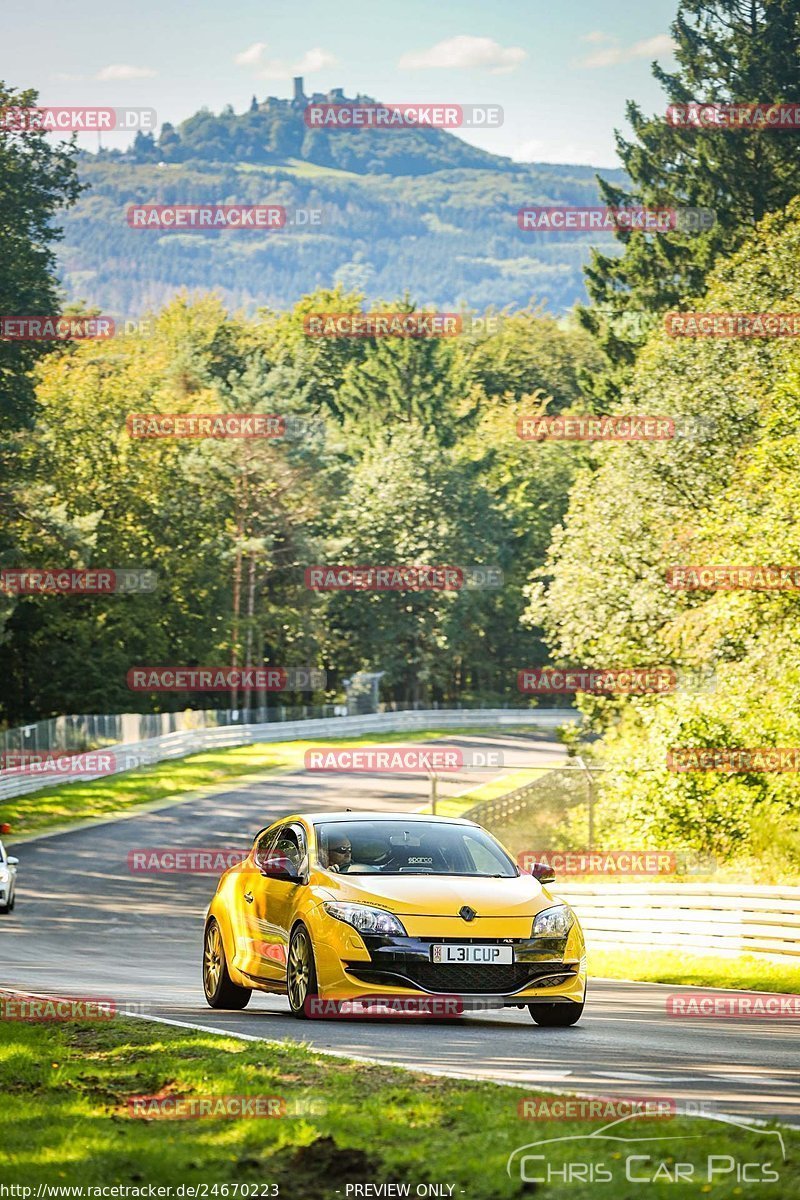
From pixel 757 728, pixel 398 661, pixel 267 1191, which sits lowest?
pixel 398 661

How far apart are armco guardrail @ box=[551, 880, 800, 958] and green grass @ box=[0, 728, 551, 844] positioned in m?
21.0

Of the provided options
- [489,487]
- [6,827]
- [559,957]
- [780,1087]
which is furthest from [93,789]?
[489,487]

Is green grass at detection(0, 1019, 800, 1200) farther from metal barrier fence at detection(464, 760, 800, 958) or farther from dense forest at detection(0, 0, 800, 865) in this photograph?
dense forest at detection(0, 0, 800, 865)

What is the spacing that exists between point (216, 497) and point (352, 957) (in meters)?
71.4

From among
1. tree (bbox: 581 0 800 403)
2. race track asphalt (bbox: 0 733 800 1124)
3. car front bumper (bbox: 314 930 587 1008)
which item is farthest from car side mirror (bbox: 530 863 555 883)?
tree (bbox: 581 0 800 403)

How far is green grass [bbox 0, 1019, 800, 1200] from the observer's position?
6539 millimetres

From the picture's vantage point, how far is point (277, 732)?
72.4 meters

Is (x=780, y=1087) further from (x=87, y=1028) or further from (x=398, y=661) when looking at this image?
(x=398, y=661)

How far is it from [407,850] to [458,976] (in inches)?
52.7

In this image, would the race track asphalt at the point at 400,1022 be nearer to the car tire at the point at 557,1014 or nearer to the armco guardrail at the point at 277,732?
the car tire at the point at 557,1014

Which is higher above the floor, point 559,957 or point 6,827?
point 559,957

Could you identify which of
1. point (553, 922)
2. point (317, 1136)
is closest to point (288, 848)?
point (553, 922)

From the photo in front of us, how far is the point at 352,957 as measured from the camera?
38.6ft

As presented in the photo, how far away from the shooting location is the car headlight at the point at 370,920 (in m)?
11.8
